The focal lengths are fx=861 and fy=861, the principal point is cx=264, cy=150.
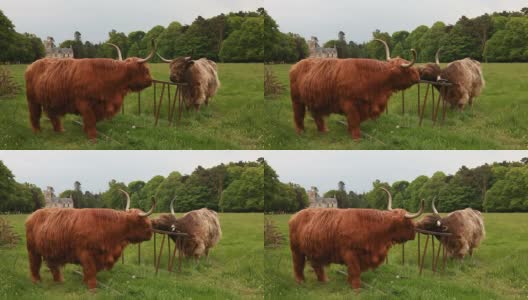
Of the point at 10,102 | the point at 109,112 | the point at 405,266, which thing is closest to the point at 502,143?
the point at 405,266

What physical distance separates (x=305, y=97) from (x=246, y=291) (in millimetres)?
2507

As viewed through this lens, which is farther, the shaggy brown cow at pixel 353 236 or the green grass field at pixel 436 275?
the green grass field at pixel 436 275

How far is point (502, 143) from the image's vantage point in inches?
405

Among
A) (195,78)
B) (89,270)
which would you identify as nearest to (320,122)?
(195,78)

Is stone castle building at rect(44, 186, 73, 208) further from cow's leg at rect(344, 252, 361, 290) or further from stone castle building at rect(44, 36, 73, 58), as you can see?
cow's leg at rect(344, 252, 361, 290)

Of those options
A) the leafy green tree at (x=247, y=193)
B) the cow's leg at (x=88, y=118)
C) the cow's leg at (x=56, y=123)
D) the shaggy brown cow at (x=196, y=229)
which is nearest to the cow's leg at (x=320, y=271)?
the leafy green tree at (x=247, y=193)

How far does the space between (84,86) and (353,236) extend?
3520 millimetres

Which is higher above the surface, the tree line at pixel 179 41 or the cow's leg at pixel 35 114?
the tree line at pixel 179 41

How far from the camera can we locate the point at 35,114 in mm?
9898

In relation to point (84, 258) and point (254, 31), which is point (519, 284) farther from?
point (84, 258)

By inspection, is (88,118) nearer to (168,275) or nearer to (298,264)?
(168,275)

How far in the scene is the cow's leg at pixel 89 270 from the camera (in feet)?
32.3

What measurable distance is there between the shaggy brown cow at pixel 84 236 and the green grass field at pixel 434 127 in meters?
1.87

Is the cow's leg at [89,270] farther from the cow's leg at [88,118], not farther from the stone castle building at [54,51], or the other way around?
the stone castle building at [54,51]
